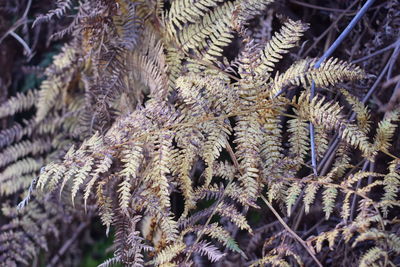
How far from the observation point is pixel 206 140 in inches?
54.6

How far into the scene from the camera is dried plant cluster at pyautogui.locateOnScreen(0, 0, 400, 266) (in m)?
1.20

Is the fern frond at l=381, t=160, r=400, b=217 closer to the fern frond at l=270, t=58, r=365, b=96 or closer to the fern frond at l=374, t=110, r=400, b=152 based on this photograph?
the fern frond at l=374, t=110, r=400, b=152

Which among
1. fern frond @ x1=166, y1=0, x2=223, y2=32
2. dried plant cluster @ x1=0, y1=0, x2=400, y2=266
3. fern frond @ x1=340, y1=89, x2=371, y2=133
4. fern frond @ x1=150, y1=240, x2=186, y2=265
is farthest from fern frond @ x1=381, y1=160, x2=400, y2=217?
fern frond @ x1=166, y1=0, x2=223, y2=32

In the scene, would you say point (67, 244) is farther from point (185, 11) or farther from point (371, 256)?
point (371, 256)

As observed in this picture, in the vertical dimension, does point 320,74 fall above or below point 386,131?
above

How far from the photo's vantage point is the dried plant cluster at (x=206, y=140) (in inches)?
47.1

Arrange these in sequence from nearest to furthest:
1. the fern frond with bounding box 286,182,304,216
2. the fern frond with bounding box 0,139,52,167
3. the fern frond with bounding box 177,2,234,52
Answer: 1. the fern frond with bounding box 286,182,304,216
2. the fern frond with bounding box 177,2,234,52
3. the fern frond with bounding box 0,139,52,167

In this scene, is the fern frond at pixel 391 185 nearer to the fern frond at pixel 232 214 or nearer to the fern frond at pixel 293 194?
the fern frond at pixel 293 194

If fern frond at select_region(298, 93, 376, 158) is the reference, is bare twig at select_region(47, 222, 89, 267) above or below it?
below

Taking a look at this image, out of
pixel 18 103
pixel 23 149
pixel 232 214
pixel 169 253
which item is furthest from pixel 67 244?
pixel 232 214

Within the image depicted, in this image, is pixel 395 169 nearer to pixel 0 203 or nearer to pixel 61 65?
pixel 61 65

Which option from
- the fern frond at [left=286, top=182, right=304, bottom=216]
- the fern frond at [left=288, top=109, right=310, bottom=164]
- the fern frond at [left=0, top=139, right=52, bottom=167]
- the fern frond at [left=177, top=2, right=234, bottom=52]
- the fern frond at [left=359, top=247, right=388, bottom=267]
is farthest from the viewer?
the fern frond at [left=0, top=139, right=52, bottom=167]

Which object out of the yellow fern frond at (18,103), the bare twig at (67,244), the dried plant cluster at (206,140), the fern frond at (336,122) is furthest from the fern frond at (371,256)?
Result: the yellow fern frond at (18,103)

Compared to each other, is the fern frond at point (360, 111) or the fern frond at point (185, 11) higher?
the fern frond at point (185, 11)
